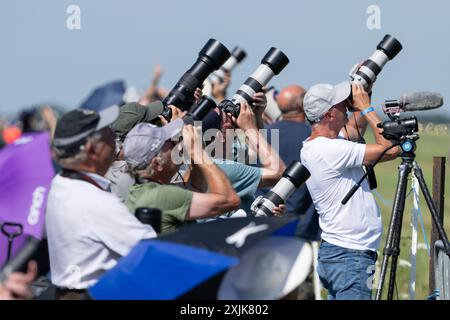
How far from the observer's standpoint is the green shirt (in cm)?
465

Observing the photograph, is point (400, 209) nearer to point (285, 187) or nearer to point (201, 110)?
point (285, 187)

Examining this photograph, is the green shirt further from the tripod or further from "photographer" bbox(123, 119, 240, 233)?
the tripod

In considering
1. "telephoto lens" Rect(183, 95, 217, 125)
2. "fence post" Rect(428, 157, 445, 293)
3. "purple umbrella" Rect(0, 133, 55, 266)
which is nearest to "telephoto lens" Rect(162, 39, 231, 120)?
"telephoto lens" Rect(183, 95, 217, 125)

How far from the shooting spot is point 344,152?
5805 mm

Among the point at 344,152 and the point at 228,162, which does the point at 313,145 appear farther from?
the point at 228,162

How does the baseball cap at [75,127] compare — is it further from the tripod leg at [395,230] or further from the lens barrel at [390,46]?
the lens barrel at [390,46]

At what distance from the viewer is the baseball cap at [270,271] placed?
145 inches

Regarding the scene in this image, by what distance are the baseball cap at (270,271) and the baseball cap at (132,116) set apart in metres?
2.21

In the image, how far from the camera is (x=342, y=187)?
5938mm

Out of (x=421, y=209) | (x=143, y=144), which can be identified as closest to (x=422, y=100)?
(x=143, y=144)

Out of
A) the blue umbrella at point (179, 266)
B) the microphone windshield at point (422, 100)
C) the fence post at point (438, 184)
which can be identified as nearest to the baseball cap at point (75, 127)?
the blue umbrella at point (179, 266)

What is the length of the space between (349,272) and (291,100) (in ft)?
11.4

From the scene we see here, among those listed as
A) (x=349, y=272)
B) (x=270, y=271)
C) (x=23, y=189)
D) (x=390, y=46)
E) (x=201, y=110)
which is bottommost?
(x=349, y=272)
